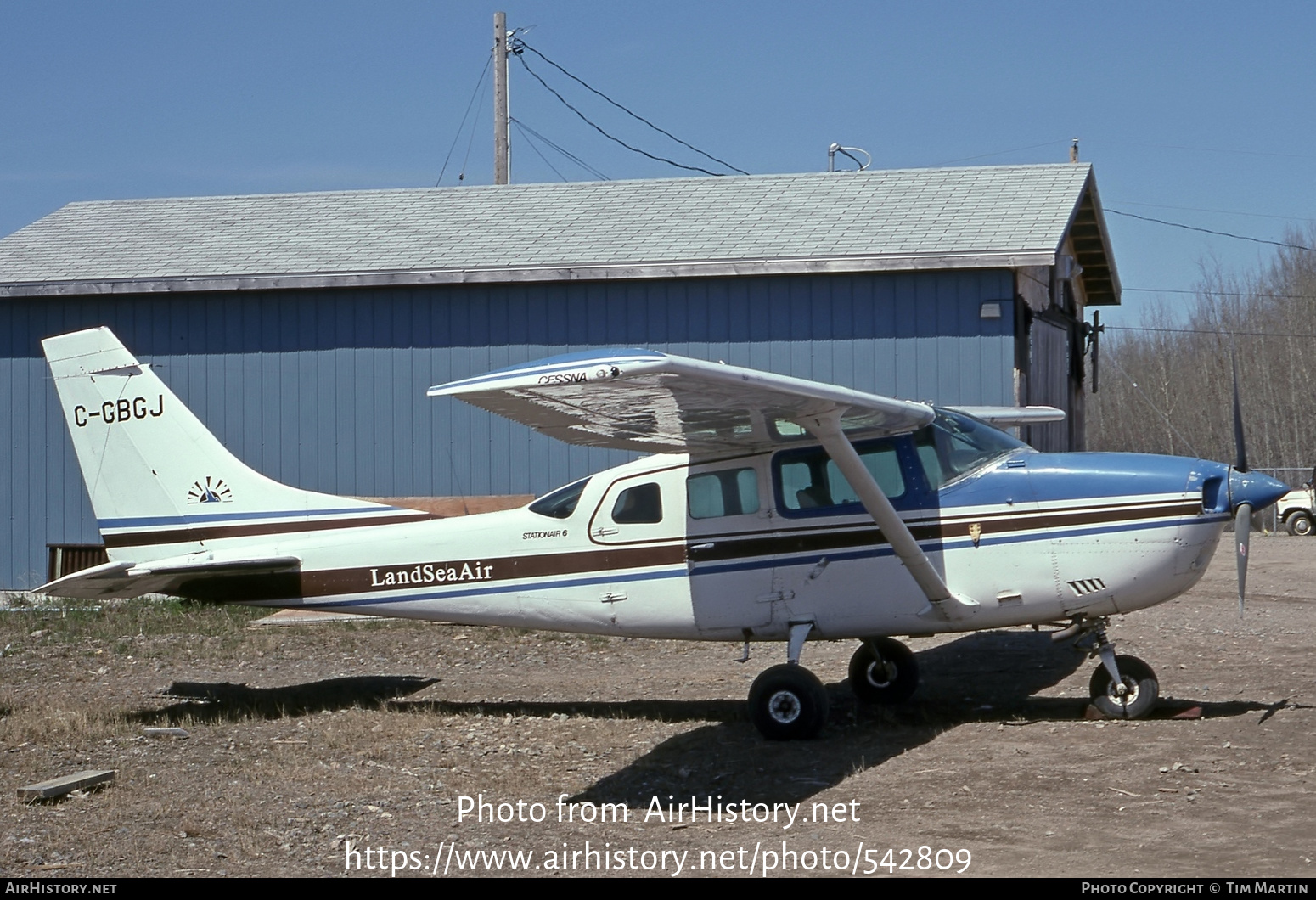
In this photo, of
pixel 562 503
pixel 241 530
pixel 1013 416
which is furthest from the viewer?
pixel 1013 416

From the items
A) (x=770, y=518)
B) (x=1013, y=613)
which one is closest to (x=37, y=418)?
(x=770, y=518)

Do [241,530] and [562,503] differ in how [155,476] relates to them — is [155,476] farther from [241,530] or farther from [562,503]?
[562,503]

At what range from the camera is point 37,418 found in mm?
17344

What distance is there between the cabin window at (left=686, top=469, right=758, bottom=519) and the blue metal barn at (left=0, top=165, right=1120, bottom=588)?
686 cm

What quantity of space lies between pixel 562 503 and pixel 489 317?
7412 mm

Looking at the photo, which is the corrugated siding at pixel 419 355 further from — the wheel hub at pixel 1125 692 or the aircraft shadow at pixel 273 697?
the wheel hub at pixel 1125 692

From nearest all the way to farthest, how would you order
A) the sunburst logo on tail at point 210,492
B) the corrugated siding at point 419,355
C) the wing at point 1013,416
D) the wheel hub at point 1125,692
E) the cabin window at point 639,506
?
the wheel hub at point 1125,692, the cabin window at point 639,506, the sunburst logo on tail at point 210,492, the wing at point 1013,416, the corrugated siding at point 419,355

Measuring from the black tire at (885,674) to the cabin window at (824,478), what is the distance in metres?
1.50

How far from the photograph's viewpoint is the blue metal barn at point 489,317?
51.5 ft

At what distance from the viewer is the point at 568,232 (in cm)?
1803

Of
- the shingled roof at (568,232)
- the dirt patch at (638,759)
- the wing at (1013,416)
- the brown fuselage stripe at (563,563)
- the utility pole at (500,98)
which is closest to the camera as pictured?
the dirt patch at (638,759)

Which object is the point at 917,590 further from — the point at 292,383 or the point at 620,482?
the point at 292,383

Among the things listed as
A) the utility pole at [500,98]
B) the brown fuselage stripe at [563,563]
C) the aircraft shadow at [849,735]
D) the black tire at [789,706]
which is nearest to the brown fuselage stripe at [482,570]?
the brown fuselage stripe at [563,563]

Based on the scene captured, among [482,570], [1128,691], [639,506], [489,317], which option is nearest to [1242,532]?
[1128,691]
